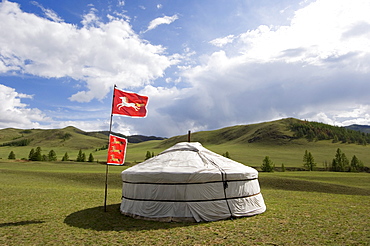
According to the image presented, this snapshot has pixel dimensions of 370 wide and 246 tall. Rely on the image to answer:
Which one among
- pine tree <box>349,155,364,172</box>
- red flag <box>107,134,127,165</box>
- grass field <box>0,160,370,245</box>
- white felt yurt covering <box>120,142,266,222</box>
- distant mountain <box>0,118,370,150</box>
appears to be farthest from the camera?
distant mountain <box>0,118,370,150</box>

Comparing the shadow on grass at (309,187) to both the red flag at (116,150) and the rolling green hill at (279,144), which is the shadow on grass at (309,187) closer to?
the red flag at (116,150)

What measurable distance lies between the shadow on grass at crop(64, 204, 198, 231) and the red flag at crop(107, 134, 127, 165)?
6.20 feet

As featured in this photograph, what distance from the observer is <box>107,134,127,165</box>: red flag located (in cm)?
950

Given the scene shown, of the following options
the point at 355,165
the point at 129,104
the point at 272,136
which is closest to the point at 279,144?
the point at 272,136

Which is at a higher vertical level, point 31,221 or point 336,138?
point 336,138

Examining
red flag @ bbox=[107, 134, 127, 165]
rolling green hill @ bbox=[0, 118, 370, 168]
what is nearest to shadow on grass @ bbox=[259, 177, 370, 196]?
red flag @ bbox=[107, 134, 127, 165]

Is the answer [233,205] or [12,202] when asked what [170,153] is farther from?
[12,202]

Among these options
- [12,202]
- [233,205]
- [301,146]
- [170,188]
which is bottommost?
[12,202]

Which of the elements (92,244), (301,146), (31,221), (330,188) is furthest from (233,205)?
(301,146)

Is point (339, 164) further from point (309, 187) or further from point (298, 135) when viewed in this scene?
point (298, 135)

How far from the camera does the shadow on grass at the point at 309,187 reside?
58.9 feet

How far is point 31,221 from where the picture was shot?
831 centimetres

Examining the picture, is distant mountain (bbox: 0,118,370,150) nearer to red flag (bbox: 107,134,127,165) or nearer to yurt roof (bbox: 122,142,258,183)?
red flag (bbox: 107,134,127,165)

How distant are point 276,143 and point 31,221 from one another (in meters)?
99.2
